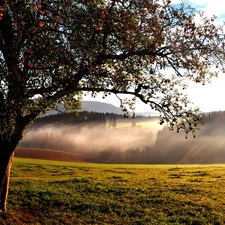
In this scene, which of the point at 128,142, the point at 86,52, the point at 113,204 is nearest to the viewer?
the point at 86,52

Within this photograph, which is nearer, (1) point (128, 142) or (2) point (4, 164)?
(2) point (4, 164)

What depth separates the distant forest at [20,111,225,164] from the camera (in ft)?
390

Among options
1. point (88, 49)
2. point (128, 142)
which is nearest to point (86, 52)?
point (88, 49)

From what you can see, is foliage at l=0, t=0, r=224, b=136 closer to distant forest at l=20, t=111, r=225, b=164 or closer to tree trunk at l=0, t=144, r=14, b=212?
tree trunk at l=0, t=144, r=14, b=212

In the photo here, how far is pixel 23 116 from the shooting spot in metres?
15.8

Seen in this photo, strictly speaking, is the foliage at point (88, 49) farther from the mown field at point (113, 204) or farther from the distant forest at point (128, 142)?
the distant forest at point (128, 142)

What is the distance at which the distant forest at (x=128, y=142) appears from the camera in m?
119

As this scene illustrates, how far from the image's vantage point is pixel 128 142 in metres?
138

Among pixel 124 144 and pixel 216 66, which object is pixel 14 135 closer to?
pixel 216 66

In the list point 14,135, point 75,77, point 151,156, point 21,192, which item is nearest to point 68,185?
point 21,192

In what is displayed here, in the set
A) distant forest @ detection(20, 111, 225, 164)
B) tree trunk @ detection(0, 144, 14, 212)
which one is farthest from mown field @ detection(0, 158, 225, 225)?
distant forest @ detection(20, 111, 225, 164)

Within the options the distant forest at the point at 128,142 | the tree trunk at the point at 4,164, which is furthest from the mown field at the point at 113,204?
the distant forest at the point at 128,142

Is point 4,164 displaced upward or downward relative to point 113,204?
upward

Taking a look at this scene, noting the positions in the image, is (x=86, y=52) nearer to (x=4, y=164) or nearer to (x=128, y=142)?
(x=4, y=164)
